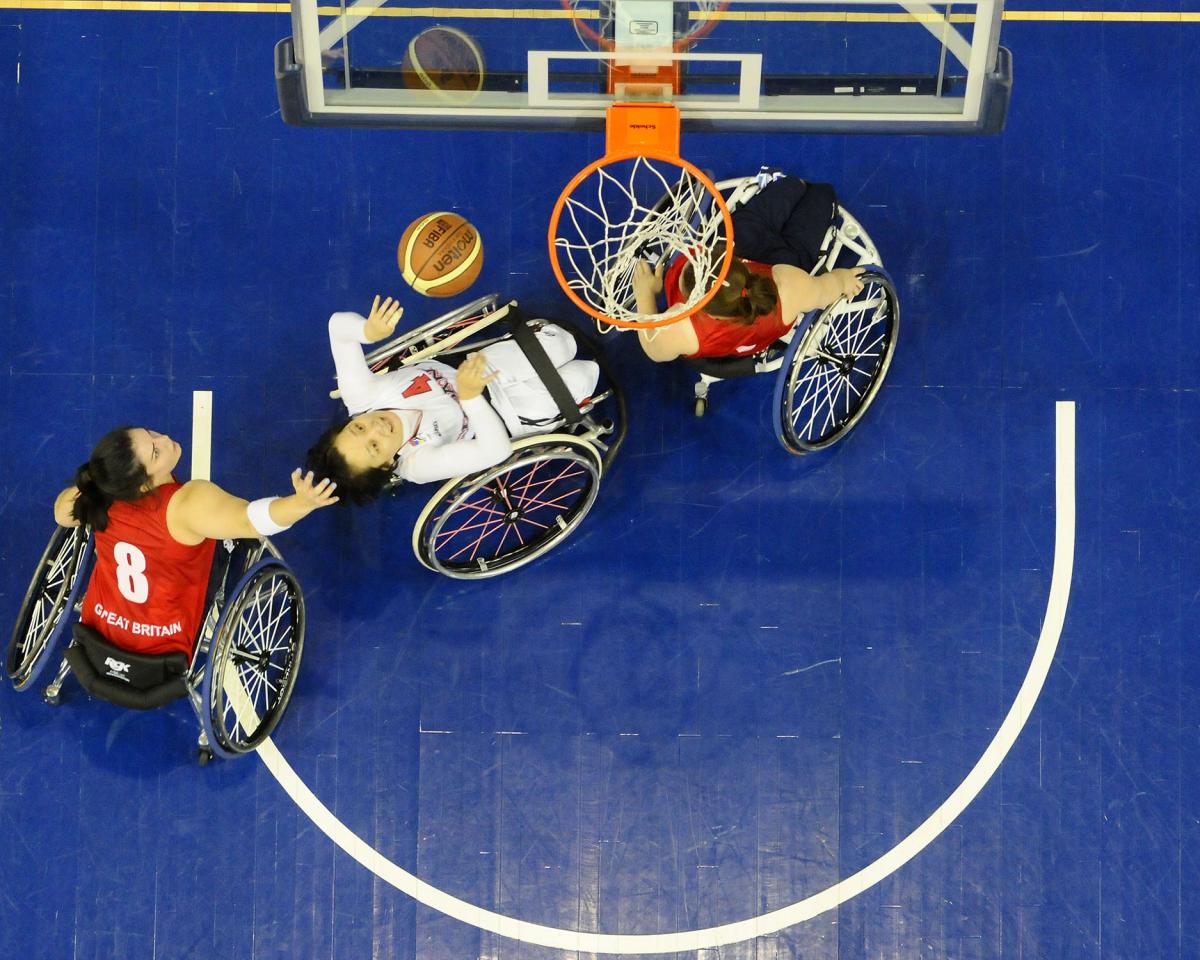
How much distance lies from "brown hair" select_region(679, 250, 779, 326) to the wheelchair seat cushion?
9.18ft

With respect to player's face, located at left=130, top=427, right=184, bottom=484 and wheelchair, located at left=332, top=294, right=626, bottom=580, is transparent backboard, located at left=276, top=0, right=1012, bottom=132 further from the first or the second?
player's face, located at left=130, top=427, right=184, bottom=484

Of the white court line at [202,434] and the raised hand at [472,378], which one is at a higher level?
the raised hand at [472,378]

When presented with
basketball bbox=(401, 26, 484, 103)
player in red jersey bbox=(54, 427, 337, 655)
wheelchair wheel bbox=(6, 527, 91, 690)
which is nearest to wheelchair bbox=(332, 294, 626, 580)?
player in red jersey bbox=(54, 427, 337, 655)

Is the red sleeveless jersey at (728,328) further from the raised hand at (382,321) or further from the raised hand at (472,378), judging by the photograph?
the raised hand at (382,321)

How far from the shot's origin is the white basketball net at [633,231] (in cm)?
509

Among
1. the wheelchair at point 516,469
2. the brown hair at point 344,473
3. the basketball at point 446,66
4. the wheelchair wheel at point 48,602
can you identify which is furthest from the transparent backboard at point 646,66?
the wheelchair wheel at point 48,602

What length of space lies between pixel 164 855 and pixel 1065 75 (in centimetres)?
584

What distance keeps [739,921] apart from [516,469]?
7.83 ft

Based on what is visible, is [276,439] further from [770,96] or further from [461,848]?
[770,96]

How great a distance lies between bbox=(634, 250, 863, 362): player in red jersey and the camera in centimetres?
503

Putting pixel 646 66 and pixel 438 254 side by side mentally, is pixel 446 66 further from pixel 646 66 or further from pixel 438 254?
pixel 438 254

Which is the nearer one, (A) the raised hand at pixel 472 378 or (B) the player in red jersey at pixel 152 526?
(B) the player in red jersey at pixel 152 526

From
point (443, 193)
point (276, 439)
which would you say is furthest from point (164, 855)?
point (443, 193)

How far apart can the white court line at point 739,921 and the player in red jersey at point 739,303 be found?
188 centimetres
